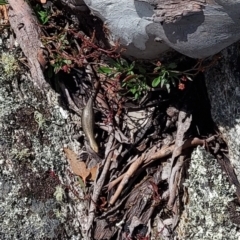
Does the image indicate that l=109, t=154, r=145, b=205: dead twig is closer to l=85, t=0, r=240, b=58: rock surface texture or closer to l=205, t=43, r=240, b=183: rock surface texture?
l=205, t=43, r=240, b=183: rock surface texture

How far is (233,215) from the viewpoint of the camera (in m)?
2.18

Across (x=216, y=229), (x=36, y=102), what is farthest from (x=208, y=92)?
(x=36, y=102)

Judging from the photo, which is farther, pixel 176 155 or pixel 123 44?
pixel 176 155

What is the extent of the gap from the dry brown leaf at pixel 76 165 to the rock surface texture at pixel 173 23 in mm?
536

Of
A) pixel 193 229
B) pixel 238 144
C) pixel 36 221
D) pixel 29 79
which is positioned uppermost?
pixel 29 79

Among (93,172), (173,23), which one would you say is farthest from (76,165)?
(173,23)

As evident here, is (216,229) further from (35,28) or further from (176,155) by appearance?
(35,28)

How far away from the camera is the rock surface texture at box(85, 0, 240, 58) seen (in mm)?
1731

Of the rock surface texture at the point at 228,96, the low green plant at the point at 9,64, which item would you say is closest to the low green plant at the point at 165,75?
the rock surface texture at the point at 228,96

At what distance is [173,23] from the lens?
178 cm

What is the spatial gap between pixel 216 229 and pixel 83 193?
557 mm

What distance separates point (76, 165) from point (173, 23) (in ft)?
2.68

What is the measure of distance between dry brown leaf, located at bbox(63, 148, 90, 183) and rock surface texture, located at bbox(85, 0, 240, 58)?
54cm

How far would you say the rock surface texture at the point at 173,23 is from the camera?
1.73 meters
